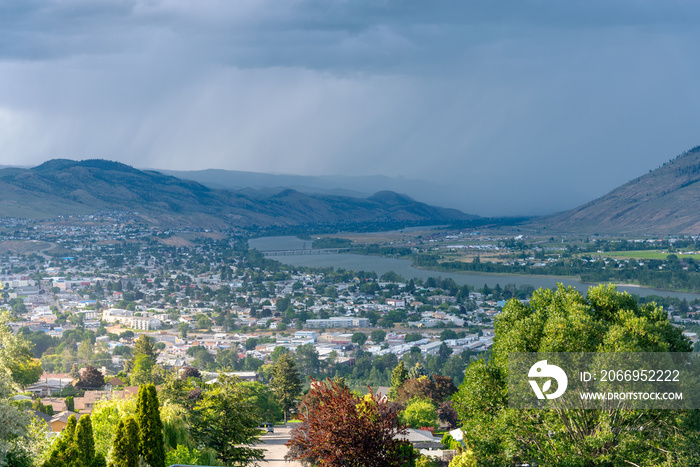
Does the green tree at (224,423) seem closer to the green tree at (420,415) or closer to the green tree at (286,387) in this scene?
the green tree at (420,415)

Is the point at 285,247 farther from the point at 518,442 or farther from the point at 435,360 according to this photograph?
the point at 518,442

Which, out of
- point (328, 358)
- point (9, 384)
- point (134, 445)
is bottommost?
point (328, 358)

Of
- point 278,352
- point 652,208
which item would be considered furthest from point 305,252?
point 278,352

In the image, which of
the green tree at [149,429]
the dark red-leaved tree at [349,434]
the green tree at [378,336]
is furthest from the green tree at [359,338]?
the green tree at [149,429]

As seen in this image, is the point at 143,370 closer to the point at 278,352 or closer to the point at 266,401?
the point at 266,401

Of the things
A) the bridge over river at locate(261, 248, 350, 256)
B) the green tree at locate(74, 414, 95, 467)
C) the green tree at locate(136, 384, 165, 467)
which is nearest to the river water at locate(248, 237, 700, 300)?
the bridge over river at locate(261, 248, 350, 256)

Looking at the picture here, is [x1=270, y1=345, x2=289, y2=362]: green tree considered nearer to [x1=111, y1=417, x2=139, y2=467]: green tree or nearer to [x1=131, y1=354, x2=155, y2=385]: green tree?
[x1=131, y1=354, x2=155, y2=385]: green tree

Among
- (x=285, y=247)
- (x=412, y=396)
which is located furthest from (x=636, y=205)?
(x=412, y=396)
